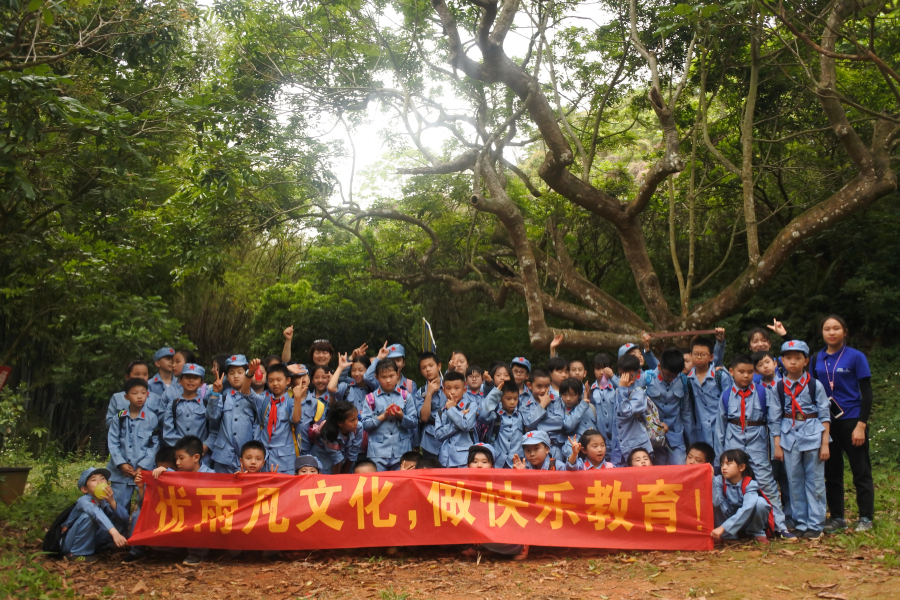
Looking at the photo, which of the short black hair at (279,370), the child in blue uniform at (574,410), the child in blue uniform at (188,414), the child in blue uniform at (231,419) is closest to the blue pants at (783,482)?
the child in blue uniform at (574,410)

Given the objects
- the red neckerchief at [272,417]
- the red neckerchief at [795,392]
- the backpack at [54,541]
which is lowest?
the backpack at [54,541]

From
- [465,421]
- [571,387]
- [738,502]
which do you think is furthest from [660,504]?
[465,421]

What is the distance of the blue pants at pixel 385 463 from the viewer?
617cm

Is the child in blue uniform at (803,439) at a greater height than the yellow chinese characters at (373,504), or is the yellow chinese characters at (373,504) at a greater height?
the child in blue uniform at (803,439)

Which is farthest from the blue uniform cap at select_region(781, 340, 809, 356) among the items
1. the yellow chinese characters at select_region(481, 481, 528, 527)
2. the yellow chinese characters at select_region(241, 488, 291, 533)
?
the yellow chinese characters at select_region(241, 488, 291, 533)

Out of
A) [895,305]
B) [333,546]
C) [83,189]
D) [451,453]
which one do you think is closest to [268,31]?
[83,189]

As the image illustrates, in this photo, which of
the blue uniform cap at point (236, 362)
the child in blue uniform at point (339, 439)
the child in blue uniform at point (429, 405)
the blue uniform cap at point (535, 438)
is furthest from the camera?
the child in blue uniform at point (429, 405)

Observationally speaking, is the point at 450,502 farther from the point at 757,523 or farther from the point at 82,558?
the point at 82,558

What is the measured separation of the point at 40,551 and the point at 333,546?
7.59ft

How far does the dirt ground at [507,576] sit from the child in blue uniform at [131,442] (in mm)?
606

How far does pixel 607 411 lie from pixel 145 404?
407cm

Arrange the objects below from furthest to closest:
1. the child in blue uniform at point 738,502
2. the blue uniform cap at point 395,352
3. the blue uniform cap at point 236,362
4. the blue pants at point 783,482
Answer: the blue uniform cap at point 395,352 < the blue uniform cap at point 236,362 < the blue pants at point 783,482 < the child in blue uniform at point 738,502

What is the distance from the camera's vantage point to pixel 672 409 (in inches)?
247

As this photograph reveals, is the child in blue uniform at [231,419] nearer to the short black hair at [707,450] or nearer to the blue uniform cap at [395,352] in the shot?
the blue uniform cap at [395,352]
